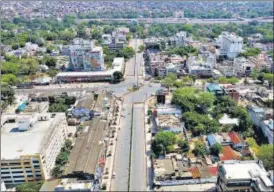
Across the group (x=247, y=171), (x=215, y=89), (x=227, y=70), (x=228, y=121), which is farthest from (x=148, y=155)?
(x=227, y=70)

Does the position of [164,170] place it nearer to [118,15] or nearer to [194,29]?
[194,29]

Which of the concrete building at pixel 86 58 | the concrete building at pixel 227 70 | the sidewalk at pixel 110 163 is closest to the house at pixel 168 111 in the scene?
the sidewalk at pixel 110 163

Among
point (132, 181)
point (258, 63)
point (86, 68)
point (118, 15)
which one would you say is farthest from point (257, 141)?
point (118, 15)

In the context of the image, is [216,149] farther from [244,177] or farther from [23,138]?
[23,138]

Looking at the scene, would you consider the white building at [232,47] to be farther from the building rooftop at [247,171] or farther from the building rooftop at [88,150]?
the building rooftop at [247,171]

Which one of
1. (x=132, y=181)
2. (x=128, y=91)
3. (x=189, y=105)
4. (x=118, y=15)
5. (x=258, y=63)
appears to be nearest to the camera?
(x=132, y=181)

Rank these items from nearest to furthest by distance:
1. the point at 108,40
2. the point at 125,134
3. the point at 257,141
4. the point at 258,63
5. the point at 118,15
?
the point at 257,141, the point at 125,134, the point at 258,63, the point at 108,40, the point at 118,15
